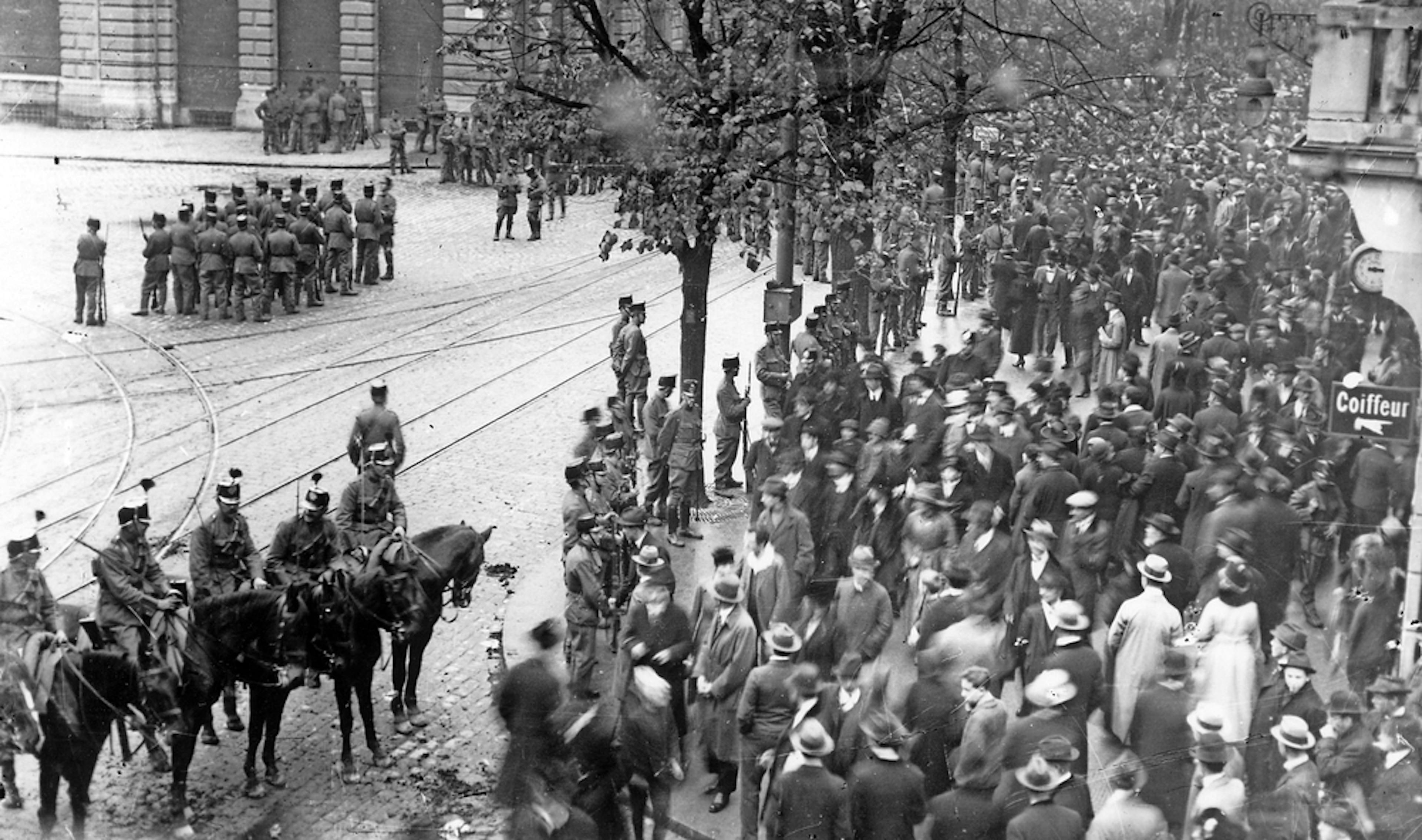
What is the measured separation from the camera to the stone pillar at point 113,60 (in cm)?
3809

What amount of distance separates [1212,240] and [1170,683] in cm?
1513

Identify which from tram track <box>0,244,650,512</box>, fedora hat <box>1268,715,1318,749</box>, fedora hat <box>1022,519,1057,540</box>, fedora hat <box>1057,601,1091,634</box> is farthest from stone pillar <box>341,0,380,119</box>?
fedora hat <box>1268,715,1318,749</box>

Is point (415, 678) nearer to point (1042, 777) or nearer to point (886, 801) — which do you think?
point (886, 801)

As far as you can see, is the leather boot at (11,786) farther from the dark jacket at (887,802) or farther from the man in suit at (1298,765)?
the man in suit at (1298,765)

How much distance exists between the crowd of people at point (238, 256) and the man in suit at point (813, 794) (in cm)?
1695

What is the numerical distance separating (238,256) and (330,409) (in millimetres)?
4783

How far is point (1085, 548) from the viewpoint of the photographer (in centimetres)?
1225

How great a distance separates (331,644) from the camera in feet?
38.2

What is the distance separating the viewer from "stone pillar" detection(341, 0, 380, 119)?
39219mm

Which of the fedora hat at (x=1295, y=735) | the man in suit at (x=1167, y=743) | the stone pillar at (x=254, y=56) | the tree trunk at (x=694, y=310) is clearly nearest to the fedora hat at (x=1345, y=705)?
the fedora hat at (x=1295, y=735)

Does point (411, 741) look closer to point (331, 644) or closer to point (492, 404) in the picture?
point (331, 644)

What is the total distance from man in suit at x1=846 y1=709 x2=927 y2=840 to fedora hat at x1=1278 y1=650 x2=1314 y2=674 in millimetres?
2304

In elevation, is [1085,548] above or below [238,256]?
below

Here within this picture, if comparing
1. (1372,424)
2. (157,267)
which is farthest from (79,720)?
(157,267)
